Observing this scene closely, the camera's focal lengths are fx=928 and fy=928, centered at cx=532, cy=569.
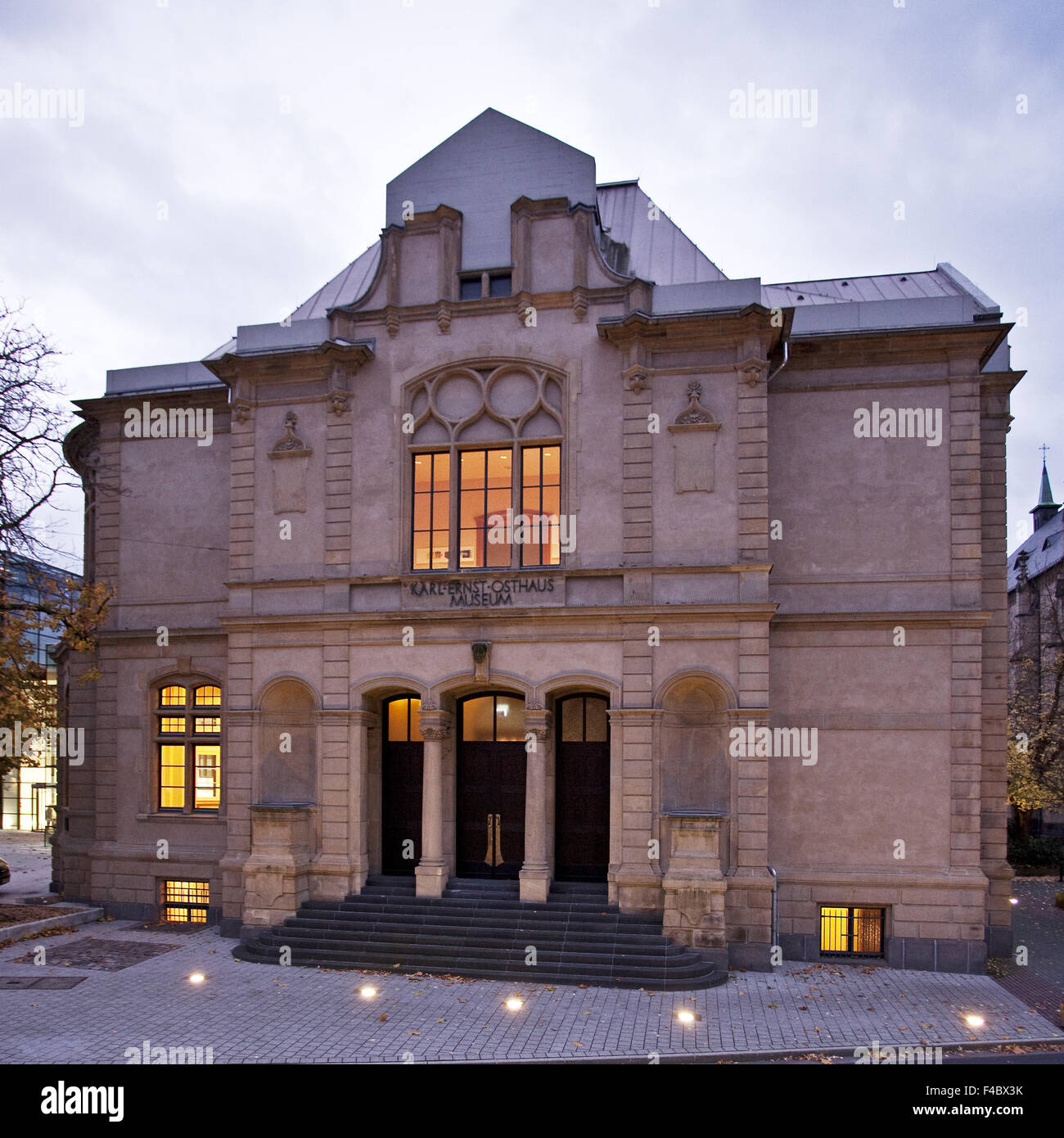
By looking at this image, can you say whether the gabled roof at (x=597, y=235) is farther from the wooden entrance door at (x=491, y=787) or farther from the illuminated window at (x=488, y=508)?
the wooden entrance door at (x=491, y=787)

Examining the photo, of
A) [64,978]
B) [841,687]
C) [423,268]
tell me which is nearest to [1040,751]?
[841,687]

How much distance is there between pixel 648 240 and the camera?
21859mm

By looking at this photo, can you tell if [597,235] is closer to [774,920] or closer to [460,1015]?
[774,920]

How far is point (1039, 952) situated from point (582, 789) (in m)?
10.1

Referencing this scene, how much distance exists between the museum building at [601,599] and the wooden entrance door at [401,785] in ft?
0.26

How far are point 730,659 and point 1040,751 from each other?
19.7m

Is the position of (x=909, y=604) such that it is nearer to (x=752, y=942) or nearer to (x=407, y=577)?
(x=752, y=942)

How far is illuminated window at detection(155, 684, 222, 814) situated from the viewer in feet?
71.3

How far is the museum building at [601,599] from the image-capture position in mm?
18000

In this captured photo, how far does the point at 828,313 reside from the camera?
1978 centimetres

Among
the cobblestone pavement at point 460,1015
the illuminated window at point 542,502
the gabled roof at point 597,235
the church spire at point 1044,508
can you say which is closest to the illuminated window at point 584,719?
the illuminated window at point 542,502

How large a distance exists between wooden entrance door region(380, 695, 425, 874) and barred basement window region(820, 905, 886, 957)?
27.5 feet

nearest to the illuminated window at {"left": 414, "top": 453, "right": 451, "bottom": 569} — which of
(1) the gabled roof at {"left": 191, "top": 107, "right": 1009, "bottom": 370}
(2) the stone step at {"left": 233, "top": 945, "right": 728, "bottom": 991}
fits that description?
(1) the gabled roof at {"left": 191, "top": 107, "right": 1009, "bottom": 370}

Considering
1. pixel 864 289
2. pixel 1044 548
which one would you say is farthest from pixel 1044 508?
pixel 864 289
